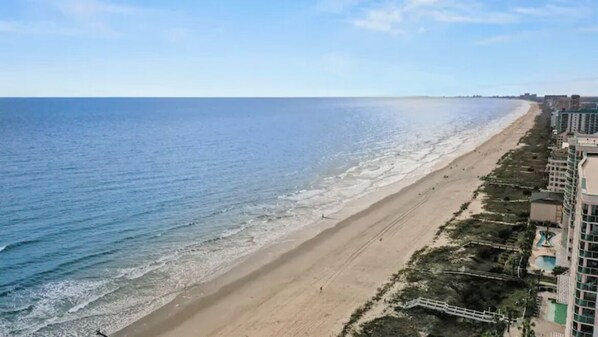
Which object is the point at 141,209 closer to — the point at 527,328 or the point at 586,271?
the point at 527,328

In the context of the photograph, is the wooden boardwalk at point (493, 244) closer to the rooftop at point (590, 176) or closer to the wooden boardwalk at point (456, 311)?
the rooftop at point (590, 176)

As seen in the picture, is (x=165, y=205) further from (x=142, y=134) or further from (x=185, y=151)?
(x=142, y=134)

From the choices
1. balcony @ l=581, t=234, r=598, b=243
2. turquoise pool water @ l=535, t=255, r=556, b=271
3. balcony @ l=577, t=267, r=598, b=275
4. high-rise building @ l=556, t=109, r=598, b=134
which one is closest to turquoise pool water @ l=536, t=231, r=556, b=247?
turquoise pool water @ l=535, t=255, r=556, b=271

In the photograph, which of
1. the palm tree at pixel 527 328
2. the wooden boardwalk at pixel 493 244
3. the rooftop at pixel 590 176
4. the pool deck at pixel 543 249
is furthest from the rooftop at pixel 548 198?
the palm tree at pixel 527 328

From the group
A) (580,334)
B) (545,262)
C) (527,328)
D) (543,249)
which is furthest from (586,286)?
(543,249)

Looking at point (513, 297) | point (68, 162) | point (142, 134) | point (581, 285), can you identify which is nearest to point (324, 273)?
point (513, 297)

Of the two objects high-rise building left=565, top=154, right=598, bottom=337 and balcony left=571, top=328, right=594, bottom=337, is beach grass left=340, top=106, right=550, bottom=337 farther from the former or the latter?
high-rise building left=565, top=154, right=598, bottom=337
